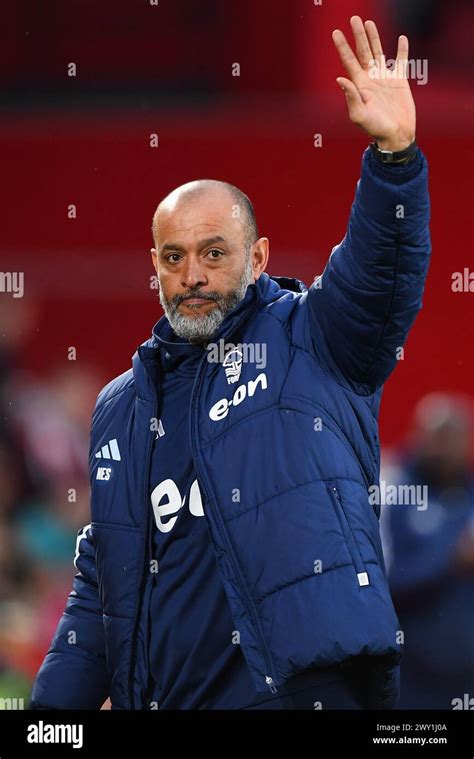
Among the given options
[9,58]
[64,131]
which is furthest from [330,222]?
[9,58]

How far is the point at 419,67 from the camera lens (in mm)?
5188

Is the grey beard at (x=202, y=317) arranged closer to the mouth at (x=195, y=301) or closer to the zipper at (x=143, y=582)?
the mouth at (x=195, y=301)

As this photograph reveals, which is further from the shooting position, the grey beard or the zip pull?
the grey beard

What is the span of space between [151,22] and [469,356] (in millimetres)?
1867

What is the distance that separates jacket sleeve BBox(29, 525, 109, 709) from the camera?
209 cm

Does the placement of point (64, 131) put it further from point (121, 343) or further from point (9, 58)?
point (121, 343)

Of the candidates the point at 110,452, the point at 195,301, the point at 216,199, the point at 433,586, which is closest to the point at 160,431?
the point at 110,452

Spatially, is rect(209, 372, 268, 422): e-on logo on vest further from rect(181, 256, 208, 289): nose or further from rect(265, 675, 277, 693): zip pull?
rect(265, 675, 277, 693): zip pull

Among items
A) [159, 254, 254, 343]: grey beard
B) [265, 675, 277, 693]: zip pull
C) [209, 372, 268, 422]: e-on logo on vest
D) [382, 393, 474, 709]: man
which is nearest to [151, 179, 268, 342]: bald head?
[159, 254, 254, 343]: grey beard

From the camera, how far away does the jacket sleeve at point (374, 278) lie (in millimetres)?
1767

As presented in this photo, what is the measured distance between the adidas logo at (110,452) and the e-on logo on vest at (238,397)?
0.69ft

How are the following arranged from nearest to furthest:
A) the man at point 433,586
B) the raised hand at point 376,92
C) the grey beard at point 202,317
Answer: the raised hand at point 376,92 → the grey beard at point 202,317 → the man at point 433,586

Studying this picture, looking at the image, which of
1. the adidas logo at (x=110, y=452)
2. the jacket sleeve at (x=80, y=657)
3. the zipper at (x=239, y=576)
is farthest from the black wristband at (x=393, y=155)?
the jacket sleeve at (x=80, y=657)

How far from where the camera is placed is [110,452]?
2.04 metres
